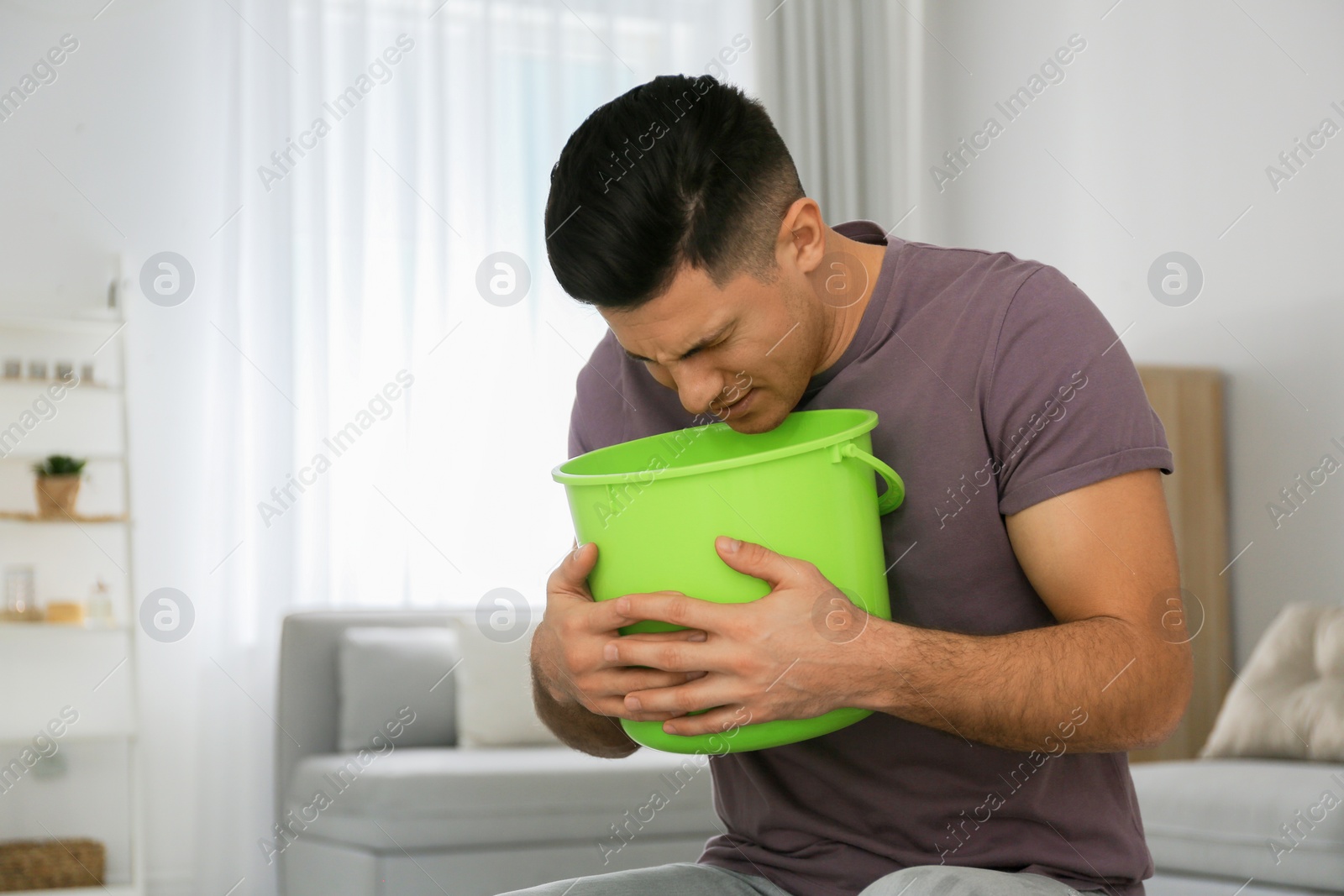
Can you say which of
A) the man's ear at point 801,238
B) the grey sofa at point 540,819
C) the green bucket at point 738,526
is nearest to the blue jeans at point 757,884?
the green bucket at point 738,526

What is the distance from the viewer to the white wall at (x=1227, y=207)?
271 centimetres

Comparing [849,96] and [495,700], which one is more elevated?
[849,96]

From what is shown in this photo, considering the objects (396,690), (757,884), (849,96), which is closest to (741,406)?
(757,884)

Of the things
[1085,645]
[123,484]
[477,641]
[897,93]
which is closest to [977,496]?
[1085,645]

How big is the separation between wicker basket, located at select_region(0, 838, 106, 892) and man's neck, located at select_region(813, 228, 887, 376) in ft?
9.74

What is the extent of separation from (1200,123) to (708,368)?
2.61m

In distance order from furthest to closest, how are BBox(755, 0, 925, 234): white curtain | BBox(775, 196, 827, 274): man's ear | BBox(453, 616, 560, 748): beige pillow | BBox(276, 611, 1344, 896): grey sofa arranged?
BBox(755, 0, 925, 234): white curtain
BBox(453, 616, 560, 748): beige pillow
BBox(276, 611, 1344, 896): grey sofa
BBox(775, 196, 827, 274): man's ear

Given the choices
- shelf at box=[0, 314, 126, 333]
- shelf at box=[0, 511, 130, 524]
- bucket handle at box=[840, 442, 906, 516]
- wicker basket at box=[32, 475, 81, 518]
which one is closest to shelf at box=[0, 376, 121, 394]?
shelf at box=[0, 314, 126, 333]

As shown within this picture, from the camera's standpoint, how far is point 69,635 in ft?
10.8

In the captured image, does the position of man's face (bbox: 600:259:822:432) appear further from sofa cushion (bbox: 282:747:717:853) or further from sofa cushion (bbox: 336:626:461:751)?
sofa cushion (bbox: 336:626:461:751)

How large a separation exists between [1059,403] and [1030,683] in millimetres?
221

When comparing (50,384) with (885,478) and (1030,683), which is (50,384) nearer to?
(885,478)

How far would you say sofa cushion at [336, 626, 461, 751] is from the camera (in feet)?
9.45

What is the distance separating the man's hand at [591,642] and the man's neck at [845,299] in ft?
1.05
